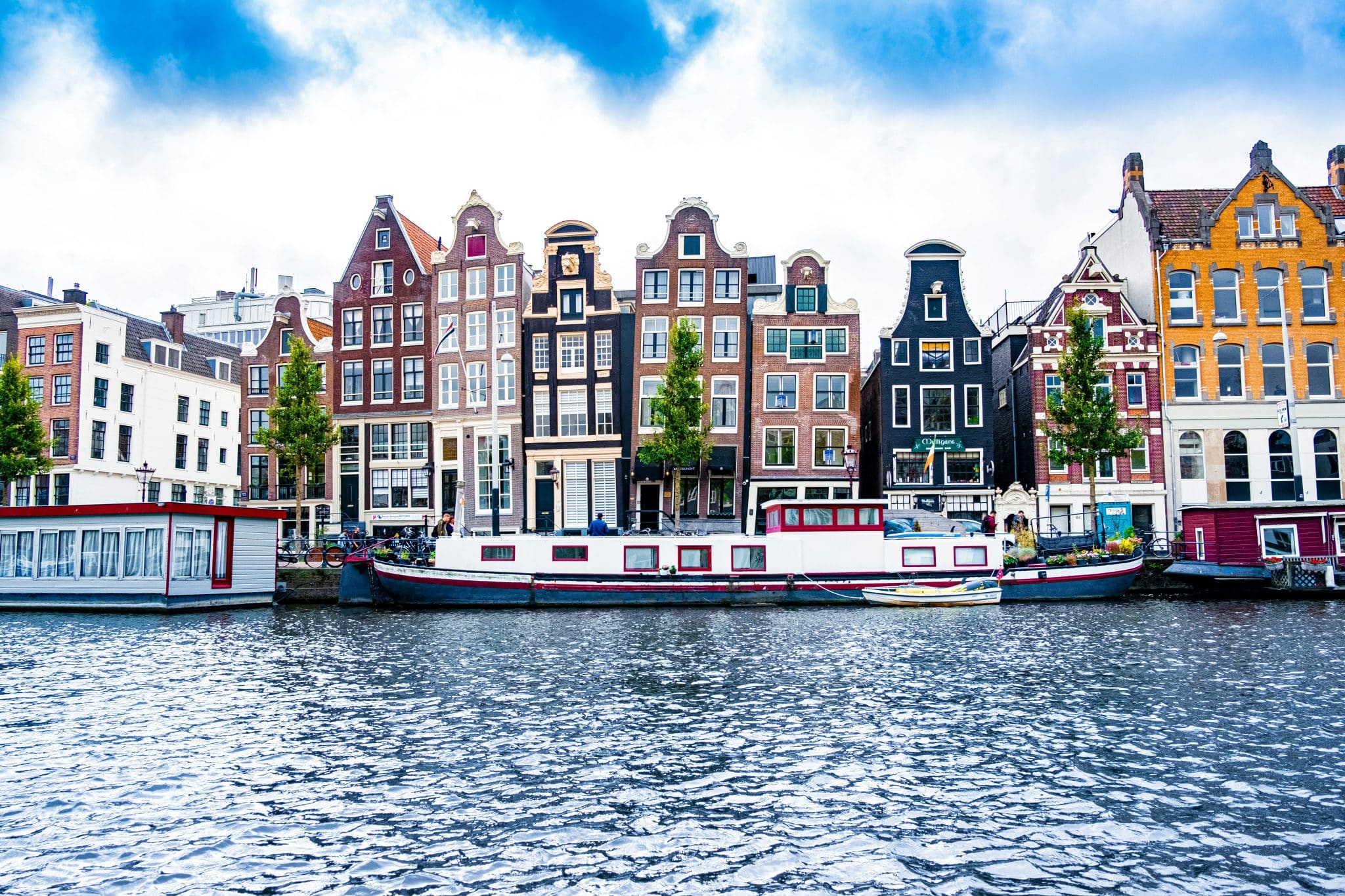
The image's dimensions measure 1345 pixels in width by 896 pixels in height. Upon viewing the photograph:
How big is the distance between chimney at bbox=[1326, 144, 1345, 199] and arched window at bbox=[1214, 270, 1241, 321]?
33.6 ft

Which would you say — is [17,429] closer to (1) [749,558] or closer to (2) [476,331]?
(2) [476,331]

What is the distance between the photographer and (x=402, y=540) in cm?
4559

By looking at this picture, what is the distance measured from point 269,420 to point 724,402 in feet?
96.7

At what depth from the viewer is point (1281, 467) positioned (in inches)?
2174

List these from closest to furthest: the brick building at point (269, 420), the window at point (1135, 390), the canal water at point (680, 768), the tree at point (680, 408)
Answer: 1. the canal water at point (680, 768)
2. the tree at point (680, 408)
3. the window at point (1135, 390)
4. the brick building at point (269, 420)

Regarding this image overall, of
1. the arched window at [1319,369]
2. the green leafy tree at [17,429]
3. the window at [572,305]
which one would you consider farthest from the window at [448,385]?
the arched window at [1319,369]

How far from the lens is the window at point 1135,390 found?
184 ft

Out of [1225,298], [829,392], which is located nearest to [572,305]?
[829,392]

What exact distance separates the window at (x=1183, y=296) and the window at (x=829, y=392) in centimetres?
1874

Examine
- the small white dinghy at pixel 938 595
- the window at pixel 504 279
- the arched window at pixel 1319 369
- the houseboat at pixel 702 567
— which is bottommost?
the small white dinghy at pixel 938 595

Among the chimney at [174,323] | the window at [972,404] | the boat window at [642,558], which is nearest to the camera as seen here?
the boat window at [642,558]

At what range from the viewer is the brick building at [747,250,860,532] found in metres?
57.7

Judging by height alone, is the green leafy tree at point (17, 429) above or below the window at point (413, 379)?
below

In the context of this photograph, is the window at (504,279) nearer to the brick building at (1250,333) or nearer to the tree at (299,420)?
the tree at (299,420)
